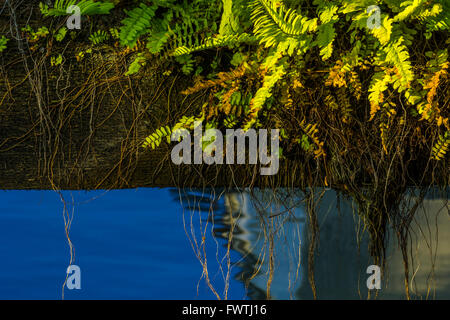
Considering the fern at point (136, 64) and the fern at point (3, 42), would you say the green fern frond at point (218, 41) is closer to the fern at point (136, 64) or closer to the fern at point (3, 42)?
the fern at point (136, 64)

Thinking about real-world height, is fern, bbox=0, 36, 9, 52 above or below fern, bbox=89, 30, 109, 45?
below

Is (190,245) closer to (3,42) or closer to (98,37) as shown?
(98,37)

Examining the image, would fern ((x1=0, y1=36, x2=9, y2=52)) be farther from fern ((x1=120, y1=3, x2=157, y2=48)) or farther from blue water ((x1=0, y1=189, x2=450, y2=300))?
blue water ((x1=0, y1=189, x2=450, y2=300))

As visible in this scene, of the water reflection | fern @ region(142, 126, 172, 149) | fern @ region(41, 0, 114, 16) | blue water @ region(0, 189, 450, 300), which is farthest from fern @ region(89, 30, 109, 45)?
the water reflection

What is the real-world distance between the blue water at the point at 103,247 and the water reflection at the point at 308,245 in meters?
0.13

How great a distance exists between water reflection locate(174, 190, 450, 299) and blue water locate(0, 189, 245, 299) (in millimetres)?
132

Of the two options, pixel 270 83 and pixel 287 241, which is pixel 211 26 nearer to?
pixel 270 83

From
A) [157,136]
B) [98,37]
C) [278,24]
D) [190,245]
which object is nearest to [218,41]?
[278,24]

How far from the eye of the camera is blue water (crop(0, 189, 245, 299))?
9.05ft

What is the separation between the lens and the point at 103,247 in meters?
2.79

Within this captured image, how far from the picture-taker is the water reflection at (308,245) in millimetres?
2777

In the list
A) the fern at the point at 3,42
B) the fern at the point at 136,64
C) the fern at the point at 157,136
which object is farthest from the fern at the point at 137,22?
the fern at the point at 3,42

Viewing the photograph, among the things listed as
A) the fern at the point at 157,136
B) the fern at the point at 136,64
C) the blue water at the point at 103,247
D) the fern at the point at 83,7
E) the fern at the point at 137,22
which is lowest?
the blue water at the point at 103,247

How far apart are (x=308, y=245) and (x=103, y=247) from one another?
0.98 meters
